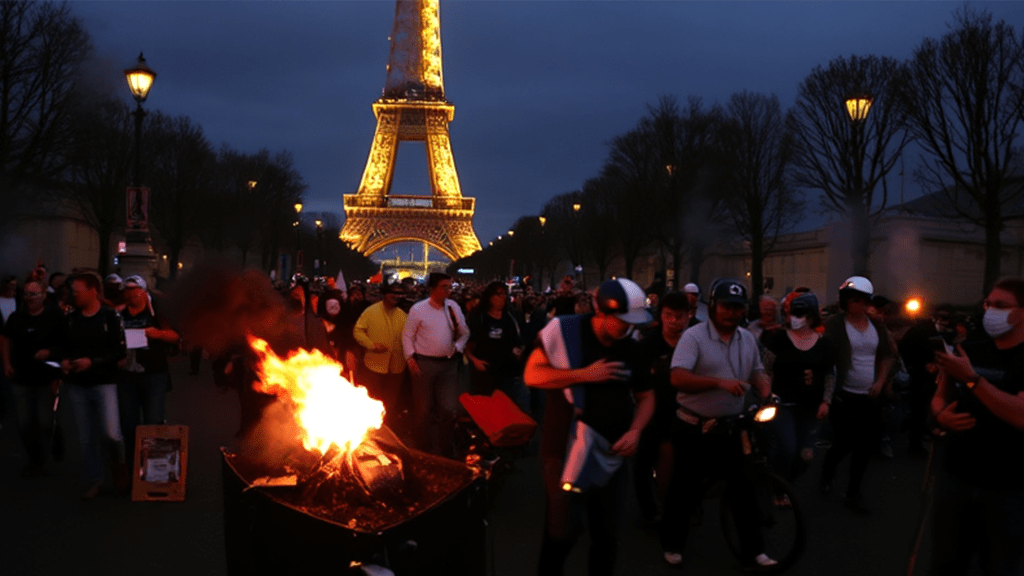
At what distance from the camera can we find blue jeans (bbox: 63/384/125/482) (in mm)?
7641

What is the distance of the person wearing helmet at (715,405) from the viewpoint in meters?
5.74

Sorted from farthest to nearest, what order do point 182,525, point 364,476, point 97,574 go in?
point 182,525
point 97,574
point 364,476

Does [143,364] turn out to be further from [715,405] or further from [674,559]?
[715,405]

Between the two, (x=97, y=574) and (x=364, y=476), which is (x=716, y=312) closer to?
(x=364, y=476)

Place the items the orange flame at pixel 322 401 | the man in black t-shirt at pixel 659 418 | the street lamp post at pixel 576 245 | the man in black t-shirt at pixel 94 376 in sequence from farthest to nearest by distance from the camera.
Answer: the street lamp post at pixel 576 245 → the man in black t-shirt at pixel 94 376 → the man in black t-shirt at pixel 659 418 → the orange flame at pixel 322 401

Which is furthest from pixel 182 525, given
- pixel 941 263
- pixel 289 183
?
pixel 289 183

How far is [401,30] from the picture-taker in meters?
75.2

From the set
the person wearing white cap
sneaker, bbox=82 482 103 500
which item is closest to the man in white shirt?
the person wearing white cap

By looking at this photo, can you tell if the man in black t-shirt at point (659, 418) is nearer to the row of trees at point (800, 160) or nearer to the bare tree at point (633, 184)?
the row of trees at point (800, 160)

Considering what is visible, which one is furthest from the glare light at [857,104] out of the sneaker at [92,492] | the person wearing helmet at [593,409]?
the sneaker at [92,492]

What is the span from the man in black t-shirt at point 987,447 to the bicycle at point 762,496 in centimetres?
139

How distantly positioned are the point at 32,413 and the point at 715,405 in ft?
20.9

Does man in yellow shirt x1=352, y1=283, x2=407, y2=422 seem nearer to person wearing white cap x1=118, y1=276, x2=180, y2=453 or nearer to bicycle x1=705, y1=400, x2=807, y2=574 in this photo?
person wearing white cap x1=118, y1=276, x2=180, y2=453

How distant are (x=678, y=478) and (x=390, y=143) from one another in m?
71.5
